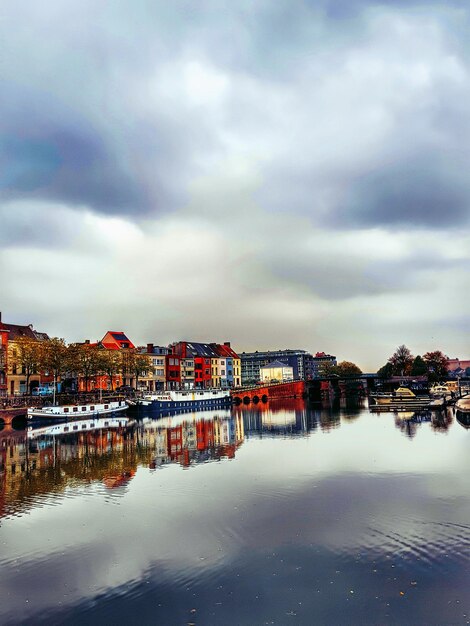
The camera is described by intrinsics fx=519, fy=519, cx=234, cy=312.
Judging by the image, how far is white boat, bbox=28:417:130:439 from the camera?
233 ft

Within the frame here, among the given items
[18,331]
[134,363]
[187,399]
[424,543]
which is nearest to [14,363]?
[18,331]

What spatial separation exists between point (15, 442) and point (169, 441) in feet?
59.6

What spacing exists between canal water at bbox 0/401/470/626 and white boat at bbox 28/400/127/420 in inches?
1524

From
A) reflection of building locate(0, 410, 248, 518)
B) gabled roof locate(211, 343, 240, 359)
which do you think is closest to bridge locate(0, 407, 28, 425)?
reflection of building locate(0, 410, 248, 518)

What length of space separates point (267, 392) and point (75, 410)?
256 feet

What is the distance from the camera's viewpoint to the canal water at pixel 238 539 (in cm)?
1617

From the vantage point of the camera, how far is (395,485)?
105 ft

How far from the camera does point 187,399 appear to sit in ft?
395

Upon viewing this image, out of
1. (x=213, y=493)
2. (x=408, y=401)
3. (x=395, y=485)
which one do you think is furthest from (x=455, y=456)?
(x=408, y=401)

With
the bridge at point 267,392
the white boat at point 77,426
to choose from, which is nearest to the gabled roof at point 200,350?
the bridge at point 267,392

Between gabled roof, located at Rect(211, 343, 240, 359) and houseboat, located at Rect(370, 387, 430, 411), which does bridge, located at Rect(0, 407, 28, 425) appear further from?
gabled roof, located at Rect(211, 343, 240, 359)

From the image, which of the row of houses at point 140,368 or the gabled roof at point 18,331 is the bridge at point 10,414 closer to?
the row of houses at point 140,368

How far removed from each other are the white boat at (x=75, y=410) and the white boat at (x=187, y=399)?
302 inches

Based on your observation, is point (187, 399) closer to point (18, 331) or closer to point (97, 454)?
point (18, 331)
